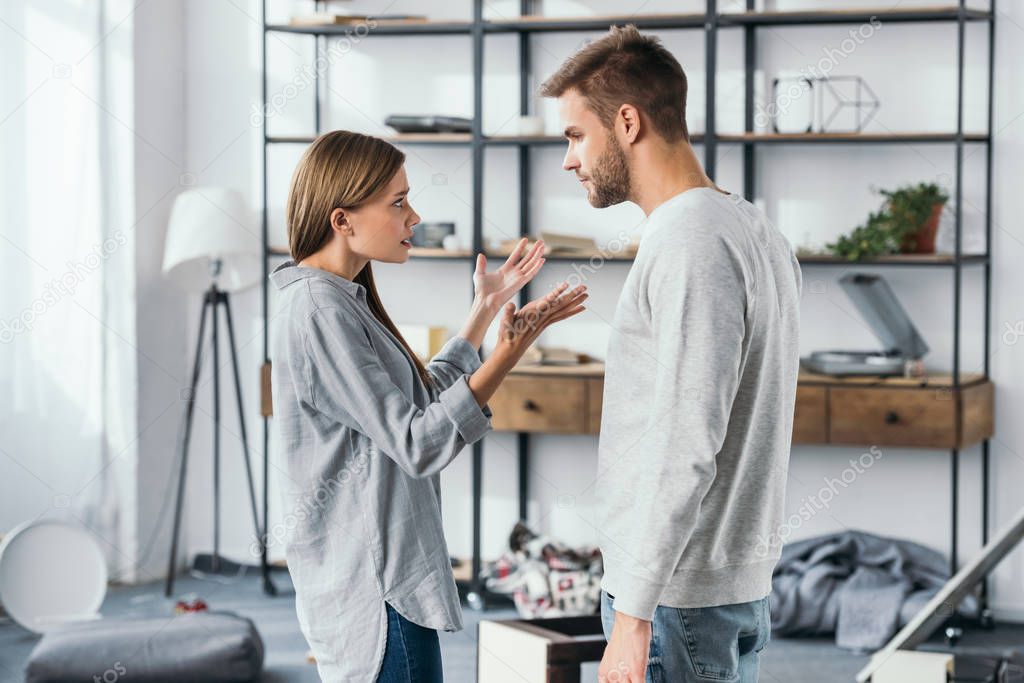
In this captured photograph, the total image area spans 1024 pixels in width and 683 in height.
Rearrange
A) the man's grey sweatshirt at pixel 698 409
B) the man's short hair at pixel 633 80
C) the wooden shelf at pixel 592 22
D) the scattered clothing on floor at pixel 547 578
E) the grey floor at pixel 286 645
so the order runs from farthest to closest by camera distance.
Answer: the wooden shelf at pixel 592 22 < the scattered clothing on floor at pixel 547 578 < the grey floor at pixel 286 645 < the man's short hair at pixel 633 80 < the man's grey sweatshirt at pixel 698 409

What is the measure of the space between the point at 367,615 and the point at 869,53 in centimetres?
319

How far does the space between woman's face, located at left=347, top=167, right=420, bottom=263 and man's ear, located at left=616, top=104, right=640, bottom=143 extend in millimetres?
333

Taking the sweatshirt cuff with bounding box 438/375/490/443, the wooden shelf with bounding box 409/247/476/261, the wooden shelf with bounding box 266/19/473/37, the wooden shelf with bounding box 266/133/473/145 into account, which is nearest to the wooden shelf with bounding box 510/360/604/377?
the wooden shelf with bounding box 409/247/476/261

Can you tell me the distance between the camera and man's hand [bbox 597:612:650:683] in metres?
1.34

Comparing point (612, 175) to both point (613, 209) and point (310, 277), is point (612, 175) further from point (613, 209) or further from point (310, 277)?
point (613, 209)

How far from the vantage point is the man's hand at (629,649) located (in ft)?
4.39

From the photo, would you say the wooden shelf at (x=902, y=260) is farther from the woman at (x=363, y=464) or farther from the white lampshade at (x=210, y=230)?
the woman at (x=363, y=464)

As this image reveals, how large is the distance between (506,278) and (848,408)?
7.63ft

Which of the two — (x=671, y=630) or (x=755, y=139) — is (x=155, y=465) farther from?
(x=671, y=630)

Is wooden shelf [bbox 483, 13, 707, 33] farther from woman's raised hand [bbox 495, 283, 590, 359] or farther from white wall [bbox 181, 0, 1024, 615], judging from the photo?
woman's raised hand [bbox 495, 283, 590, 359]

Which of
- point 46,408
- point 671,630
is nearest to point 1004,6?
point 671,630

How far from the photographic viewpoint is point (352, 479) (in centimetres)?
152

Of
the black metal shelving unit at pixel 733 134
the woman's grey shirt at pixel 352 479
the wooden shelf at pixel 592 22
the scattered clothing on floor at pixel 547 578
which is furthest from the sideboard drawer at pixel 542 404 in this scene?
the woman's grey shirt at pixel 352 479

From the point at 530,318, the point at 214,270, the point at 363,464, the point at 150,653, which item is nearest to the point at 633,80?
the point at 530,318
